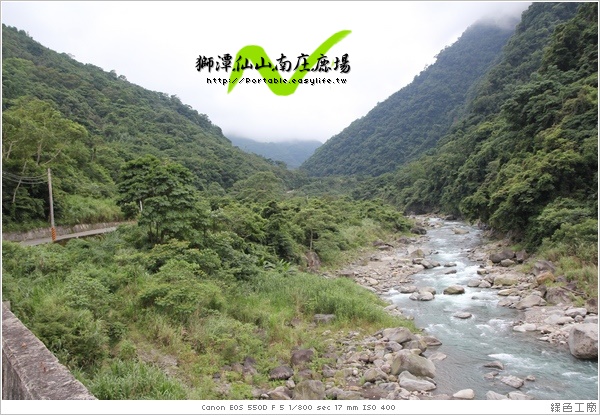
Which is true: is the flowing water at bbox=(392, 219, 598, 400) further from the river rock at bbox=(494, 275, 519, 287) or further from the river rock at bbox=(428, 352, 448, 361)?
the river rock at bbox=(494, 275, 519, 287)

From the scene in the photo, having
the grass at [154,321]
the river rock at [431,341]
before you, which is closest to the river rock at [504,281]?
the grass at [154,321]

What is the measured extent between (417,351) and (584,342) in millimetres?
3385

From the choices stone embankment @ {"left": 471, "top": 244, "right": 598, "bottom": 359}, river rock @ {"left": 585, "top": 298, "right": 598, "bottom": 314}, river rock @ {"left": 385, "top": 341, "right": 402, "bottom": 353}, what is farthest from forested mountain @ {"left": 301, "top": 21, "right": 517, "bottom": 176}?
river rock @ {"left": 385, "top": 341, "right": 402, "bottom": 353}

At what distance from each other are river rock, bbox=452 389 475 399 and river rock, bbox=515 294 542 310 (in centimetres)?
563

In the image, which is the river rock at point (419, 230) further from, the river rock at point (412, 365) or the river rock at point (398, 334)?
the river rock at point (412, 365)

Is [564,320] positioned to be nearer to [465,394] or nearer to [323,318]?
[465,394]

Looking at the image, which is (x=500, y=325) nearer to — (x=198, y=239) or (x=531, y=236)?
(x=531, y=236)

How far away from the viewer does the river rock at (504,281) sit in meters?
13.9

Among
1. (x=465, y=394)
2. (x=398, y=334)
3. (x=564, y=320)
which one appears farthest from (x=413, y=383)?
(x=564, y=320)

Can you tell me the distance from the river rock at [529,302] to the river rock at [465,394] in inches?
222

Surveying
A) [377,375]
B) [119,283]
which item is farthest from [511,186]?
[119,283]

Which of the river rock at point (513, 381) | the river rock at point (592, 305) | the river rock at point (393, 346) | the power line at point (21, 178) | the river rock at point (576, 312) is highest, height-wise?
the power line at point (21, 178)

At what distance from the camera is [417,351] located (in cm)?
848

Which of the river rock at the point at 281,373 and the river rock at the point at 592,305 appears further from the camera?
the river rock at the point at 592,305
